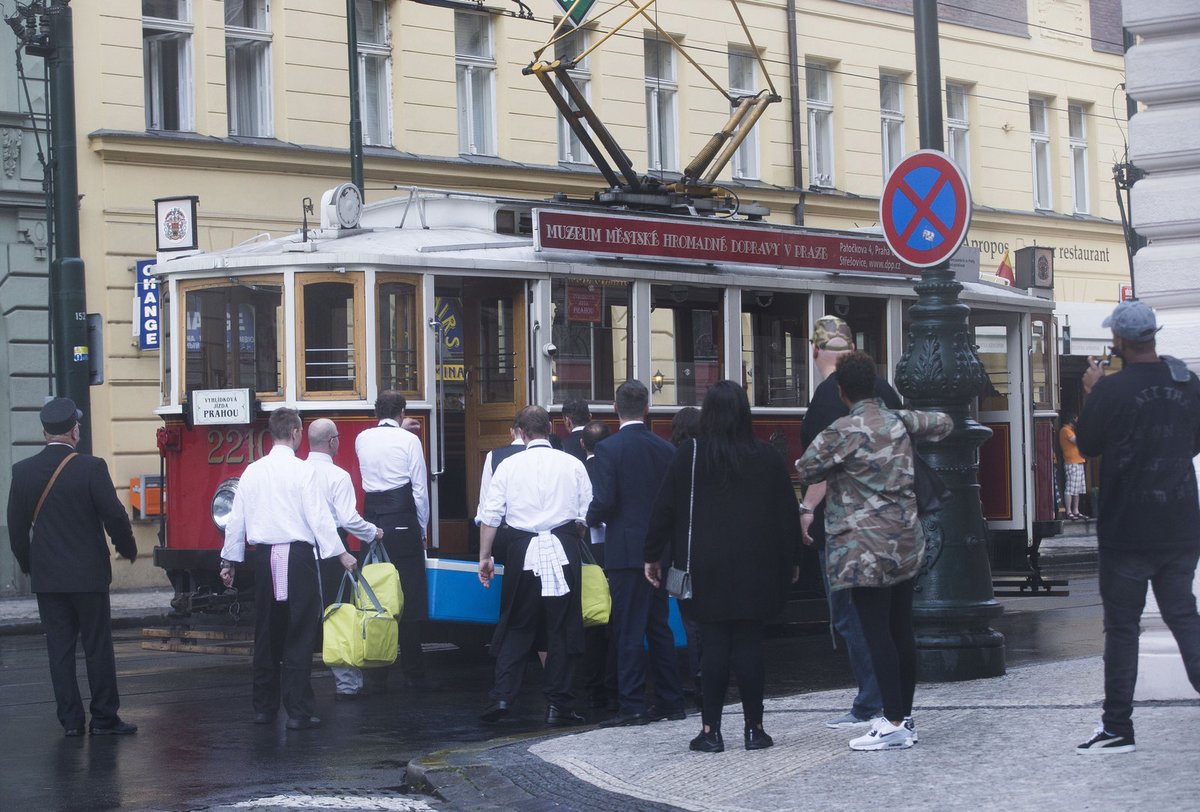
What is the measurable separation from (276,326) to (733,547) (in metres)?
5.61

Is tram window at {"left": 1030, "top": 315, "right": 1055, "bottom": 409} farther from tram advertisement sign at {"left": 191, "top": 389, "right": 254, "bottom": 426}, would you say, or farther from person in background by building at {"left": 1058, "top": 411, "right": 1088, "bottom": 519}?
person in background by building at {"left": 1058, "top": 411, "right": 1088, "bottom": 519}

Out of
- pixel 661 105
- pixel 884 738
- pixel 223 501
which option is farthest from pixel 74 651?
pixel 661 105

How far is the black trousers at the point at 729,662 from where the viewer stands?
7.98m

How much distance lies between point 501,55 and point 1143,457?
19229 mm

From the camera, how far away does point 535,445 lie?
9.97m

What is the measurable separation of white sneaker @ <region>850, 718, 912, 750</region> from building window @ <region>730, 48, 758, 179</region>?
21.3 metres

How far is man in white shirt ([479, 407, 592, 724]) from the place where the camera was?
9.74 metres

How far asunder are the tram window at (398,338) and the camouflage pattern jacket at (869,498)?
17.2ft

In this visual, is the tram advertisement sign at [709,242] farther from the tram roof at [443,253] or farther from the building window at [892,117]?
the building window at [892,117]

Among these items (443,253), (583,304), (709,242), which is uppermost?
(709,242)

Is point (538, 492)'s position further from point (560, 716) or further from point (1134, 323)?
point (1134, 323)

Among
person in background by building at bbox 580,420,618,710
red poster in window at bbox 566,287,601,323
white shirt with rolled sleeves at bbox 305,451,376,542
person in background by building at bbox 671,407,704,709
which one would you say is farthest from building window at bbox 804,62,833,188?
white shirt with rolled sleeves at bbox 305,451,376,542

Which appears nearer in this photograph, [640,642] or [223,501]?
[640,642]

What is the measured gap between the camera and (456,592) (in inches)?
456
